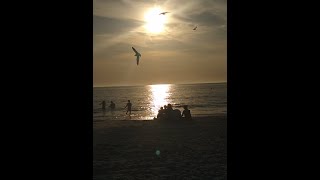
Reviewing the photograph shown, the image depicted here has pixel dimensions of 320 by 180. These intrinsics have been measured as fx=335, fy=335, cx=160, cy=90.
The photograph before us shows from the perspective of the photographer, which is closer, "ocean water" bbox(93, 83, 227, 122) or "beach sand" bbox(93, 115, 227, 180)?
"beach sand" bbox(93, 115, 227, 180)

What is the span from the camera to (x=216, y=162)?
30.9 feet

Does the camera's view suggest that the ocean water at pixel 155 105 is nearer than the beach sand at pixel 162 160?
No

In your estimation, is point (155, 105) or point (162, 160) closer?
A: point (162, 160)
